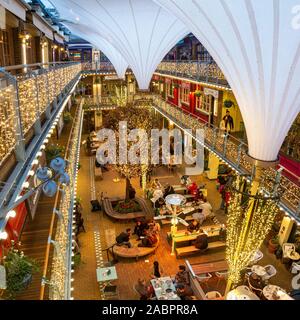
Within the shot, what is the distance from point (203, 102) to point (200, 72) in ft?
14.8

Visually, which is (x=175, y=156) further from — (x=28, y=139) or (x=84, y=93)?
(x=84, y=93)

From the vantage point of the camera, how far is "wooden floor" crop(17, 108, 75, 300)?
6.21 metres

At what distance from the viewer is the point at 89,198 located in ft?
60.9

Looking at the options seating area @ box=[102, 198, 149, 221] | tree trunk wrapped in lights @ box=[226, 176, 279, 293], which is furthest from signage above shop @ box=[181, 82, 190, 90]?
tree trunk wrapped in lights @ box=[226, 176, 279, 293]

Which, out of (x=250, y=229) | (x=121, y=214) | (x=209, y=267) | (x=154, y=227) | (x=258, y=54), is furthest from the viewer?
(x=121, y=214)

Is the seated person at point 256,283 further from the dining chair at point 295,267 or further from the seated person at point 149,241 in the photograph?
the seated person at point 149,241

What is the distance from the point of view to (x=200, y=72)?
60.3 ft

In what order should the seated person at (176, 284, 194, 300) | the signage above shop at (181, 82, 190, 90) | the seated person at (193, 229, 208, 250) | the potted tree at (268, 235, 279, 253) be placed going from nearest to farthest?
the seated person at (176, 284, 194, 300), the seated person at (193, 229, 208, 250), the potted tree at (268, 235, 279, 253), the signage above shop at (181, 82, 190, 90)

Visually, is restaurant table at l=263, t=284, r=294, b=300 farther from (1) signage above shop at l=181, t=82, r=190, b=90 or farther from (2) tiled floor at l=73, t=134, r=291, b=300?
(1) signage above shop at l=181, t=82, r=190, b=90

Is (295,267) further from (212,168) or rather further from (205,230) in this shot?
(212,168)

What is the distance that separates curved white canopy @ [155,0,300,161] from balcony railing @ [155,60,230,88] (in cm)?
613

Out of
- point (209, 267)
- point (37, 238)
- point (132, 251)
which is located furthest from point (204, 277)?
point (37, 238)

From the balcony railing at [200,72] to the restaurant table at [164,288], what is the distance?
8990mm
